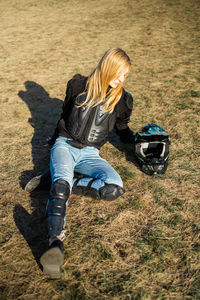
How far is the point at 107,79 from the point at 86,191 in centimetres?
170

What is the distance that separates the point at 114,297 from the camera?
285cm

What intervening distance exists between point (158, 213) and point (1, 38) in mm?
13122

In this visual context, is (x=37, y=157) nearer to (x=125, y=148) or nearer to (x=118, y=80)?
(x=125, y=148)

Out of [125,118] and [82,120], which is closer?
[82,120]

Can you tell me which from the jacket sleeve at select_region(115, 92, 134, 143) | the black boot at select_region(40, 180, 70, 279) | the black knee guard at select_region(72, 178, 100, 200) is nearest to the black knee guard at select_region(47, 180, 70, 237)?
the black boot at select_region(40, 180, 70, 279)

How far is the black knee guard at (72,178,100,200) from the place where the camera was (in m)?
3.78

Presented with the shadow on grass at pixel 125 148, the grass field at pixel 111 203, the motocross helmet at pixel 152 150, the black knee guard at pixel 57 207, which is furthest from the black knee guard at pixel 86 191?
the shadow on grass at pixel 125 148

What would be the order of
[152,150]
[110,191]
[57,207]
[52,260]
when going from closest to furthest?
[52,260]
[57,207]
[110,191]
[152,150]

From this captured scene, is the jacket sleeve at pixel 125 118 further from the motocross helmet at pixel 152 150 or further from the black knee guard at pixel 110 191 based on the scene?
the black knee guard at pixel 110 191

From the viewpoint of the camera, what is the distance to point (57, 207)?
3201mm

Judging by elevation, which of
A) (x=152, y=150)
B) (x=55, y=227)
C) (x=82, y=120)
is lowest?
(x=152, y=150)

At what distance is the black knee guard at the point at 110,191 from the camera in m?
3.72

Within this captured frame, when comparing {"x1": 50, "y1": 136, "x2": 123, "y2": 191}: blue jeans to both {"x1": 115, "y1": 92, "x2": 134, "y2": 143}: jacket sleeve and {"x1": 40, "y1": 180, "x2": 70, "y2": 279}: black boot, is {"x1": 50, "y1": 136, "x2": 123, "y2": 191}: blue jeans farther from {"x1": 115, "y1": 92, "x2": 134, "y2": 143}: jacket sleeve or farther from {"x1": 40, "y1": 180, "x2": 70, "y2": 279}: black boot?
{"x1": 115, "y1": 92, "x2": 134, "y2": 143}: jacket sleeve

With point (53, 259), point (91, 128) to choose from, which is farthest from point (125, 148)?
point (53, 259)
